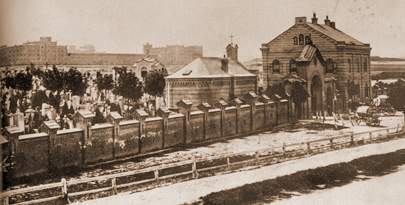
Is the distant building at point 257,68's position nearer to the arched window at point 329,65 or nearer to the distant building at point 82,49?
the arched window at point 329,65

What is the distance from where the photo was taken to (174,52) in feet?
27.8

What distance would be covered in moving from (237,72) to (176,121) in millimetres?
4084

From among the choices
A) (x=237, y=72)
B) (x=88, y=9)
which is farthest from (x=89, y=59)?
(x=237, y=72)

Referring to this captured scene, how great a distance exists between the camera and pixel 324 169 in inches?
299

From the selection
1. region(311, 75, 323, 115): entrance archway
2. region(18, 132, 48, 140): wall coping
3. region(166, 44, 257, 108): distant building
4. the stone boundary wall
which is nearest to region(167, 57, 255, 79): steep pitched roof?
region(166, 44, 257, 108): distant building

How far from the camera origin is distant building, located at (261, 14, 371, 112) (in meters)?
8.28

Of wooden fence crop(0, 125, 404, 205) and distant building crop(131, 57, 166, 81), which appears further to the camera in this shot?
distant building crop(131, 57, 166, 81)

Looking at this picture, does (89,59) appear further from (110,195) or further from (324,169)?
(324,169)

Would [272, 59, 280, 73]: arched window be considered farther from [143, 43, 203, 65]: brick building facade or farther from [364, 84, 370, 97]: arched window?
[143, 43, 203, 65]: brick building facade

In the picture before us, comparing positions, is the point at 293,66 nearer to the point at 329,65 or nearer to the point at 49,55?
the point at 329,65

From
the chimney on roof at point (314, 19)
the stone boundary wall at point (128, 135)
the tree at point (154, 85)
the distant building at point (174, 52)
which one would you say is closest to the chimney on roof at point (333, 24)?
the chimney on roof at point (314, 19)

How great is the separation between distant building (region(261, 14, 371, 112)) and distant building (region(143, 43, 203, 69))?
4.26ft

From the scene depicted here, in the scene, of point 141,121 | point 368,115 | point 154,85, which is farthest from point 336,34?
point 154,85

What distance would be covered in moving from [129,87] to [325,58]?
19.1 feet
